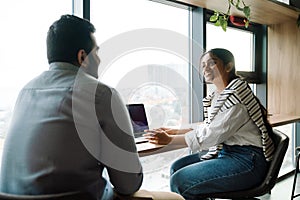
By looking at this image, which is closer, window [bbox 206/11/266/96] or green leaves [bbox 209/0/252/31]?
green leaves [bbox 209/0/252/31]

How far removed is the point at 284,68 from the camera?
12.2 feet

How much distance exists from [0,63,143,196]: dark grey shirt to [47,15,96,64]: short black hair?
4 cm

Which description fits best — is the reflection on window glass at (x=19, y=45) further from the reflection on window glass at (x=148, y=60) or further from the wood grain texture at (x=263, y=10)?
the wood grain texture at (x=263, y=10)

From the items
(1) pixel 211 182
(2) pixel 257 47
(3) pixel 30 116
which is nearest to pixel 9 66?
(3) pixel 30 116

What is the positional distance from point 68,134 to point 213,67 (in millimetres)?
1171

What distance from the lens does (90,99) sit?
3.59 feet

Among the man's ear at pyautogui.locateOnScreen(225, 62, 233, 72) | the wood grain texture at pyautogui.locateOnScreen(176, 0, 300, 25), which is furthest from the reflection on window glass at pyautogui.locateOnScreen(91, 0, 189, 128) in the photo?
the man's ear at pyautogui.locateOnScreen(225, 62, 233, 72)

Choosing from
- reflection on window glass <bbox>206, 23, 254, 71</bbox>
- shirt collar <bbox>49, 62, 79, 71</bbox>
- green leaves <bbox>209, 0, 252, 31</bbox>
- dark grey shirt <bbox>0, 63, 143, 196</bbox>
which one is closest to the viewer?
dark grey shirt <bbox>0, 63, 143, 196</bbox>

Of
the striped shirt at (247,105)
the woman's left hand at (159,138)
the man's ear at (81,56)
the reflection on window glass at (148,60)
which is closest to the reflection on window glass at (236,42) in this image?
the reflection on window glass at (148,60)

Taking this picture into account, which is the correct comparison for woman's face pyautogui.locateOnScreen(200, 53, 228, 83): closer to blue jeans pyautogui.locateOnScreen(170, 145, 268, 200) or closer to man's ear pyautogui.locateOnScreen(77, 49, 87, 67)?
blue jeans pyautogui.locateOnScreen(170, 145, 268, 200)

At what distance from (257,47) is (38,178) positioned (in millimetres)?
3337

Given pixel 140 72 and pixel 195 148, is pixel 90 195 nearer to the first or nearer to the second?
pixel 195 148

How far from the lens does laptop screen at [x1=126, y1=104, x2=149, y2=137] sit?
210 cm

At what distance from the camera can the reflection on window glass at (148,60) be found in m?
2.23
